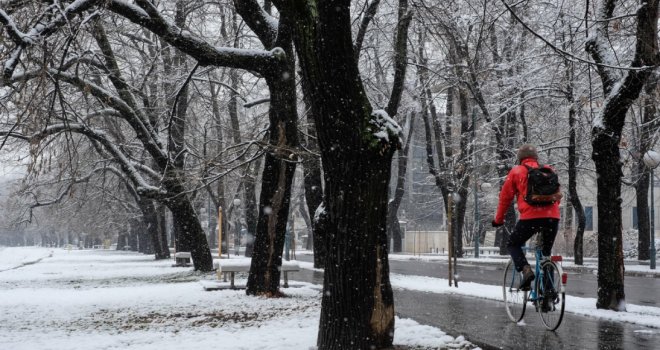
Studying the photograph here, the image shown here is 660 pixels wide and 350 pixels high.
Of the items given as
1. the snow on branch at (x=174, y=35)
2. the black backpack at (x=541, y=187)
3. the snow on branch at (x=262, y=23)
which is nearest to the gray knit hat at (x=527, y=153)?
the black backpack at (x=541, y=187)

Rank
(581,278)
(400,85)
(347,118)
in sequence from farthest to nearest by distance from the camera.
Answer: (581,278)
(400,85)
(347,118)

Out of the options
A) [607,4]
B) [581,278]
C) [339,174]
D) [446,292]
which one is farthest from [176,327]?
[581,278]

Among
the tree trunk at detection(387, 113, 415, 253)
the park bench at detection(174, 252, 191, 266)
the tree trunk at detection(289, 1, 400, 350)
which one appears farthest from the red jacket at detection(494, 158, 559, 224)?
the tree trunk at detection(387, 113, 415, 253)

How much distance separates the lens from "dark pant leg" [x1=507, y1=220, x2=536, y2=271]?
7.38 metres

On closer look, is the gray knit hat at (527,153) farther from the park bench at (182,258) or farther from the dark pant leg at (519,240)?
the park bench at (182,258)

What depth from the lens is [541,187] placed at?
7.15 m

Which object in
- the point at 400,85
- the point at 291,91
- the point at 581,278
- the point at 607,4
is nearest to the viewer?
the point at 607,4

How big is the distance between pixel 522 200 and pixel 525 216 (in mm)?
181

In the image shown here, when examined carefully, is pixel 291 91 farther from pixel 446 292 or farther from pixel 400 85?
Answer: pixel 446 292

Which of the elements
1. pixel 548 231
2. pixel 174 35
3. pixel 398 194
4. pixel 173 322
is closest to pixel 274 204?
pixel 173 322

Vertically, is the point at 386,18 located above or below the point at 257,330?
above

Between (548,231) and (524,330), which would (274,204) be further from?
→ (548,231)

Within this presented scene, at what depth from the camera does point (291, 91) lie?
1155cm

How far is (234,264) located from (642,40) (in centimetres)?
887
